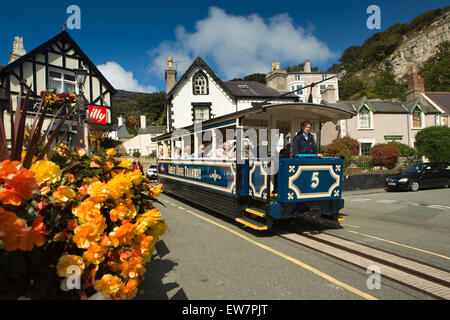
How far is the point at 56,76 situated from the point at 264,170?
17.9m

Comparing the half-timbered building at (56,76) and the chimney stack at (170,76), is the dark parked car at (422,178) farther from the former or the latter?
the chimney stack at (170,76)

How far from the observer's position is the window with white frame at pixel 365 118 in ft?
90.1

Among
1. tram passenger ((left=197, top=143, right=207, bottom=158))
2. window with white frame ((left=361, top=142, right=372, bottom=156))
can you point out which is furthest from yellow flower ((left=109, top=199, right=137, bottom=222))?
window with white frame ((left=361, top=142, right=372, bottom=156))

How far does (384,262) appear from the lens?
4723 millimetres

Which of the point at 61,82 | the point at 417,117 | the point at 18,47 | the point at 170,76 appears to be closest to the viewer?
the point at 61,82

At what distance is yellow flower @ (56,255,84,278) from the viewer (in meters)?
1.92

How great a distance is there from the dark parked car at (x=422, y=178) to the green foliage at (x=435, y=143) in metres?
8.39

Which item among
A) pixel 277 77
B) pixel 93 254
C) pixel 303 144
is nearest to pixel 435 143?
pixel 277 77

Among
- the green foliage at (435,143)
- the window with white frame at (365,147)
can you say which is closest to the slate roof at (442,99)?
the green foliage at (435,143)

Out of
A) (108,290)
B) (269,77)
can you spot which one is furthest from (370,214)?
(269,77)

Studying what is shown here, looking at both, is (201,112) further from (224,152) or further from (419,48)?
(419,48)

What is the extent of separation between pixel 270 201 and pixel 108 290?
4360 mm

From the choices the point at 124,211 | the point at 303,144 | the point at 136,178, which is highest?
the point at 303,144
